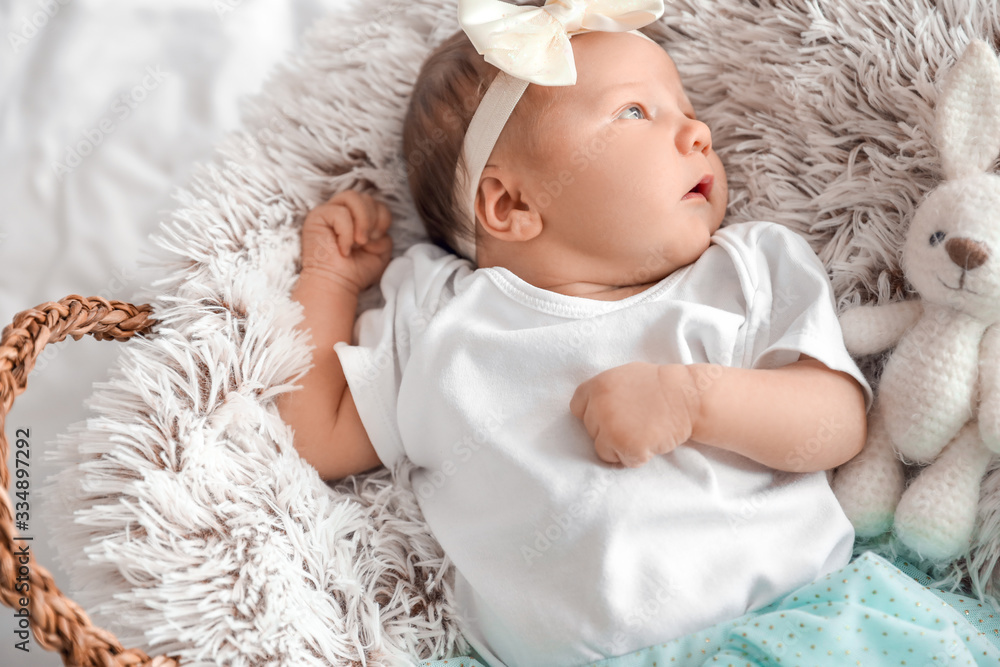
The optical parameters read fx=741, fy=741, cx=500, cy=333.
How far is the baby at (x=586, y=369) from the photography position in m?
1.09

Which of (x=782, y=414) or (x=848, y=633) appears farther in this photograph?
(x=782, y=414)

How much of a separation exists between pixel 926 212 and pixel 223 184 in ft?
4.01

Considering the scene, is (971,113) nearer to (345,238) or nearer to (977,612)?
(977,612)

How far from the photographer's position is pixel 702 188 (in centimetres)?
138

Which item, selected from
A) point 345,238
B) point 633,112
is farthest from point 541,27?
point 345,238

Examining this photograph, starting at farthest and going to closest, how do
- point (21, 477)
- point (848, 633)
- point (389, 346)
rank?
point (21, 477) → point (389, 346) → point (848, 633)

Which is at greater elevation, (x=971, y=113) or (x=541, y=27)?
(x=541, y=27)

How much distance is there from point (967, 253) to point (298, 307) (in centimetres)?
108

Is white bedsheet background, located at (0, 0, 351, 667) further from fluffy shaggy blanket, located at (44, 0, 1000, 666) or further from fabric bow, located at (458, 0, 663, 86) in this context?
fabric bow, located at (458, 0, 663, 86)

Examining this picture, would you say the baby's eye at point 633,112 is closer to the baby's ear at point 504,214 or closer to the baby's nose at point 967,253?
the baby's ear at point 504,214

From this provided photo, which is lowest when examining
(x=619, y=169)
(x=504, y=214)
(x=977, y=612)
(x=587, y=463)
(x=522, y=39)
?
(x=977, y=612)

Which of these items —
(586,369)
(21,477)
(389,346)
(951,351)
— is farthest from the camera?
(21,477)

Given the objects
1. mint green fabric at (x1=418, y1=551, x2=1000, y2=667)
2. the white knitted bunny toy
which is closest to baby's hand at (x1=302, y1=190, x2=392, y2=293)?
mint green fabric at (x1=418, y1=551, x2=1000, y2=667)

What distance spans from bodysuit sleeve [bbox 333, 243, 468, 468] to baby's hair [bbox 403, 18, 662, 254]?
115 mm
